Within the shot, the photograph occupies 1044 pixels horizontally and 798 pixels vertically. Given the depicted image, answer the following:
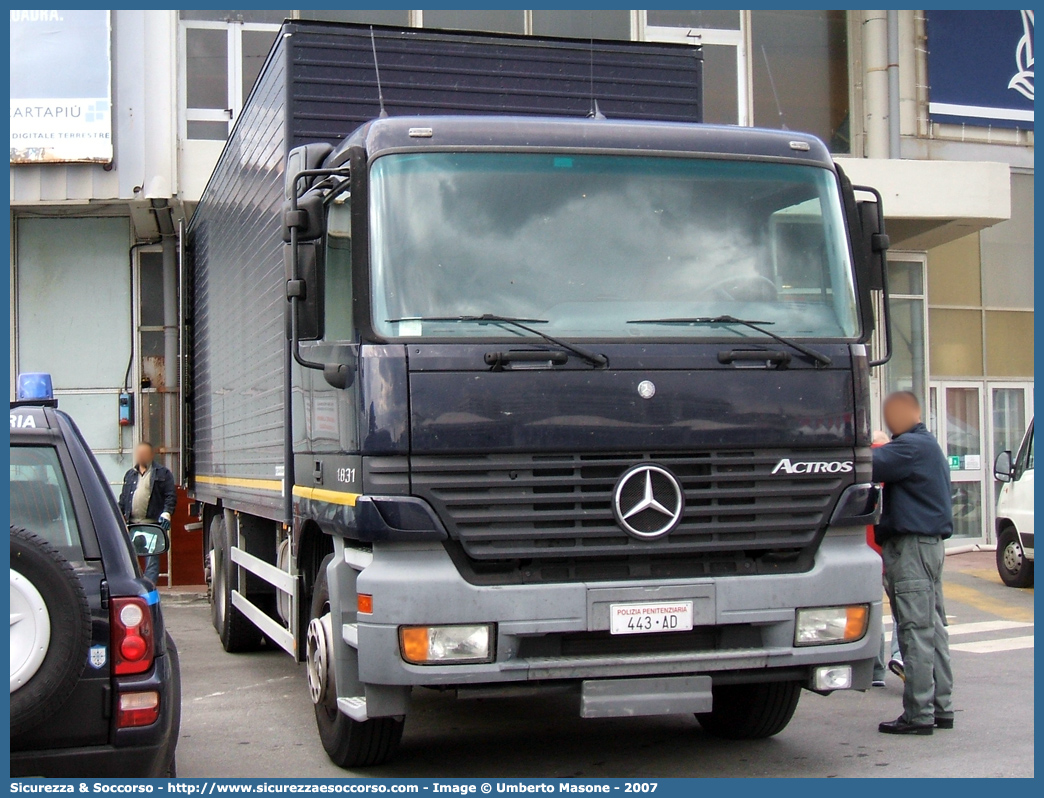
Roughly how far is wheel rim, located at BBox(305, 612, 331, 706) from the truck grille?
108 centimetres

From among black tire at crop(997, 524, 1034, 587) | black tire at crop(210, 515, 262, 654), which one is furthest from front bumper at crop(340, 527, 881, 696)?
black tire at crop(997, 524, 1034, 587)

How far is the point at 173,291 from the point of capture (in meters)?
15.7

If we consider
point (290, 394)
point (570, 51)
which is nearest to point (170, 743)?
point (290, 394)

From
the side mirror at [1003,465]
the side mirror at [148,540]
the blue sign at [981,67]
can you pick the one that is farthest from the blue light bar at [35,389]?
the blue sign at [981,67]

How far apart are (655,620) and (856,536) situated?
1.12 metres

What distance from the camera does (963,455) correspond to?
59.6ft

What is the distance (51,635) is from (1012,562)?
1215 centimetres

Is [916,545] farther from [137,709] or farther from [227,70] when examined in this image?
[227,70]

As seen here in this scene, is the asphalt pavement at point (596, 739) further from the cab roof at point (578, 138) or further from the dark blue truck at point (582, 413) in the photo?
the cab roof at point (578, 138)

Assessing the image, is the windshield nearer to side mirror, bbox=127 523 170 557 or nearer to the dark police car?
side mirror, bbox=127 523 170 557

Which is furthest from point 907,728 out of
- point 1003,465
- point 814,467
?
point 1003,465

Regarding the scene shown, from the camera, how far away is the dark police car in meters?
3.95

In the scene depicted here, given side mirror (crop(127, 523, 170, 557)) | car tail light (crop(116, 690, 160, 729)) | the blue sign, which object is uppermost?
the blue sign

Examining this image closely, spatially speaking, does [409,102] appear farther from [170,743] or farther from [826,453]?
[170,743]
